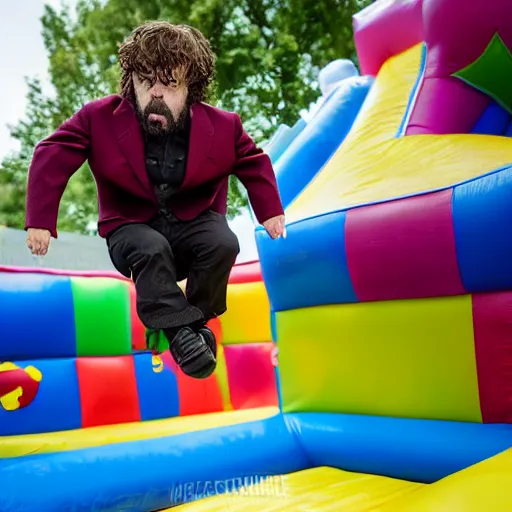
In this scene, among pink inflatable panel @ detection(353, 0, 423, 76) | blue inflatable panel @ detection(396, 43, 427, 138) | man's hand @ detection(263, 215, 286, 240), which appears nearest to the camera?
man's hand @ detection(263, 215, 286, 240)

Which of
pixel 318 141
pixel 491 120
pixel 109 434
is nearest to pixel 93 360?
pixel 109 434

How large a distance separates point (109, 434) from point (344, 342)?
84 centimetres

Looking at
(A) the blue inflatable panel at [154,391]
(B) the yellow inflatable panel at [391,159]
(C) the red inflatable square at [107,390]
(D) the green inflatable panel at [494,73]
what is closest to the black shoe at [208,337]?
(B) the yellow inflatable panel at [391,159]

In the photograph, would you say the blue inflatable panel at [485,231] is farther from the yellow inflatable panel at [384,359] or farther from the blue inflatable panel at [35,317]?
the blue inflatable panel at [35,317]

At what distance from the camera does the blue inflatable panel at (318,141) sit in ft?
8.69

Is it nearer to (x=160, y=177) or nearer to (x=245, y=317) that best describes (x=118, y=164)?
(x=160, y=177)

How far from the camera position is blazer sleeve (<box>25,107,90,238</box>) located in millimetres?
1169

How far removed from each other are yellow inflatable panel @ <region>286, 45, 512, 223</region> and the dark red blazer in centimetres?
96

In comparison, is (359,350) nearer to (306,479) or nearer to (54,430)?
(306,479)

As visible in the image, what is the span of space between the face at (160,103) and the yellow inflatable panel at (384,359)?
1.13 m

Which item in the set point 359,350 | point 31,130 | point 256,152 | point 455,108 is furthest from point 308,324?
point 31,130

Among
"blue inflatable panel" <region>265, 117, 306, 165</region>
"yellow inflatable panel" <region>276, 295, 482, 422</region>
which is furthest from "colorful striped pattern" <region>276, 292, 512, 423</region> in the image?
"blue inflatable panel" <region>265, 117, 306, 165</region>

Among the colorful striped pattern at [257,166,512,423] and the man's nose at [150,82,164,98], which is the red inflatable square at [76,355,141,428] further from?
the man's nose at [150,82,164,98]

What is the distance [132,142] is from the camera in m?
1.16
